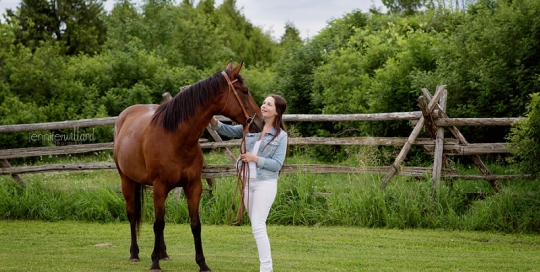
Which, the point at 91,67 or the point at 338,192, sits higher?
the point at 91,67

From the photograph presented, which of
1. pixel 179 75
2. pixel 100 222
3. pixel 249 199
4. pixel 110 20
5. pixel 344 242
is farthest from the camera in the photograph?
pixel 110 20

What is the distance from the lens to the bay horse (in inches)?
247

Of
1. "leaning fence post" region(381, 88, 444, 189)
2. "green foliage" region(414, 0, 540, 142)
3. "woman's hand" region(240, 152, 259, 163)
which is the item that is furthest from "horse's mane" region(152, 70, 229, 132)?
"green foliage" region(414, 0, 540, 142)

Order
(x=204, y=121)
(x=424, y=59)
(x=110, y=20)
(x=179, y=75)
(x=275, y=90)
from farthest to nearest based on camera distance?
(x=110, y=20)
(x=179, y=75)
(x=275, y=90)
(x=424, y=59)
(x=204, y=121)

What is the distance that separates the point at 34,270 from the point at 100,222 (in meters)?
3.65

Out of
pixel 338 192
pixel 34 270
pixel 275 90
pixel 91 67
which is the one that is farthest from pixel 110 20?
pixel 34 270

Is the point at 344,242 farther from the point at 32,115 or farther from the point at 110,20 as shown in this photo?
the point at 110,20

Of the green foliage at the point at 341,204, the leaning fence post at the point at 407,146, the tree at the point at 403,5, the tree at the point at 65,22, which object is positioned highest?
the tree at the point at 403,5

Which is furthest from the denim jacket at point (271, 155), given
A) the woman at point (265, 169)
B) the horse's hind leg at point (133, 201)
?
the horse's hind leg at point (133, 201)

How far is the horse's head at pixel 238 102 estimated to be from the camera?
6.18 metres

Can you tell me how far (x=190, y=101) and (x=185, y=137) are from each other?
35 centimetres

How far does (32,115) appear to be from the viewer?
1650 centimetres

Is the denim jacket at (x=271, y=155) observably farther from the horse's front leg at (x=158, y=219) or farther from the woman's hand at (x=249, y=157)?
the horse's front leg at (x=158, y=219)

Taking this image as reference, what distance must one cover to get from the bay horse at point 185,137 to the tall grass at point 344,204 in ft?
9.88
